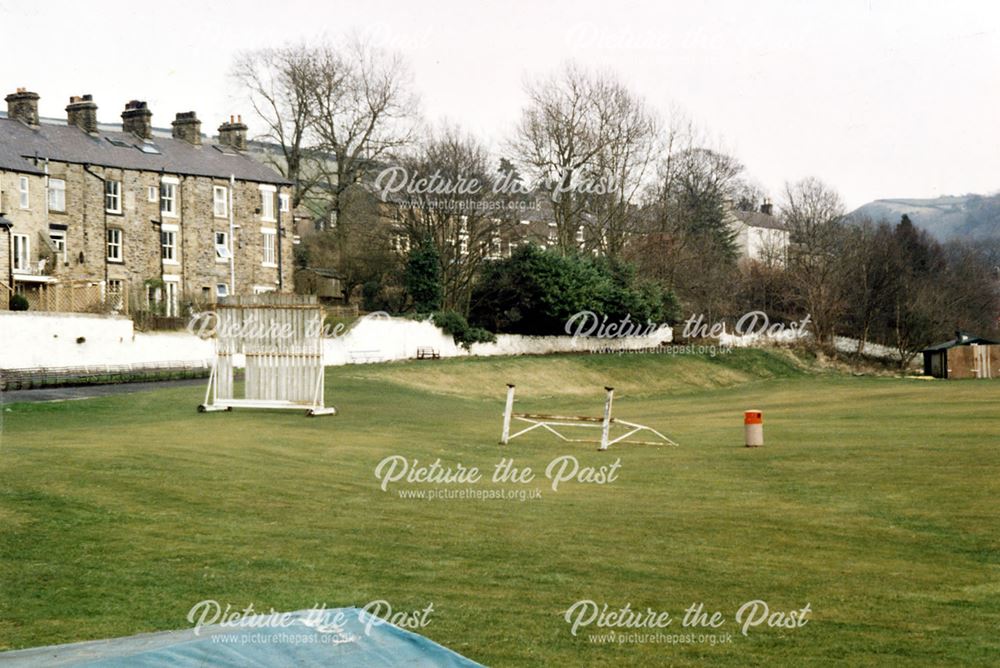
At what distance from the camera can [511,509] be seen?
64.4 feet

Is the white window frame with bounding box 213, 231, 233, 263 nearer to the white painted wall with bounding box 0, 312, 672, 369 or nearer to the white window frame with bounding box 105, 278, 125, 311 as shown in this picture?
the white window frame with bounding box 105, 278, 125, 311

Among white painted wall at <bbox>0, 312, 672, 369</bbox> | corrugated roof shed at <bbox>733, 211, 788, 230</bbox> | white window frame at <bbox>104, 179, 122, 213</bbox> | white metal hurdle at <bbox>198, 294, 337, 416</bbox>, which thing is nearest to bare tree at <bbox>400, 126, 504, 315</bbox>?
white painted wall at <bbox>0, 312, 672, 369</bbox>

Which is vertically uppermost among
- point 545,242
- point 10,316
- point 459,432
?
point 545,242

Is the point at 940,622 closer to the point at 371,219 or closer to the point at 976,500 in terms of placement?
the point at 976,500

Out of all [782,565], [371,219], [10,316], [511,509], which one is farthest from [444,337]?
[782,565]

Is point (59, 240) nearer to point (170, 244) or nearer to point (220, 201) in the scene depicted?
point (170, 244)

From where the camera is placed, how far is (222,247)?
82.0 meters

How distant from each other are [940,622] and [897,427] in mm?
22462

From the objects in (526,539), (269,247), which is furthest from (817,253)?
(526,539)

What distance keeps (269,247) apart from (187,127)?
32.9ft

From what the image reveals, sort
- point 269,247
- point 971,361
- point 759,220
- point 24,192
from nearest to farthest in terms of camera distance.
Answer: point 24,192 → point 971,361 → point 269,247 → point 759,220

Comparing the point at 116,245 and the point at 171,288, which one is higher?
the point at 116,245

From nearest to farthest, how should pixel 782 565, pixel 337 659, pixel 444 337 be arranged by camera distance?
1. pixel 337 659
2. pixel 782 565
3. pixel 444 337

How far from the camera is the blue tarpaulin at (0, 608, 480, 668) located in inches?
390
